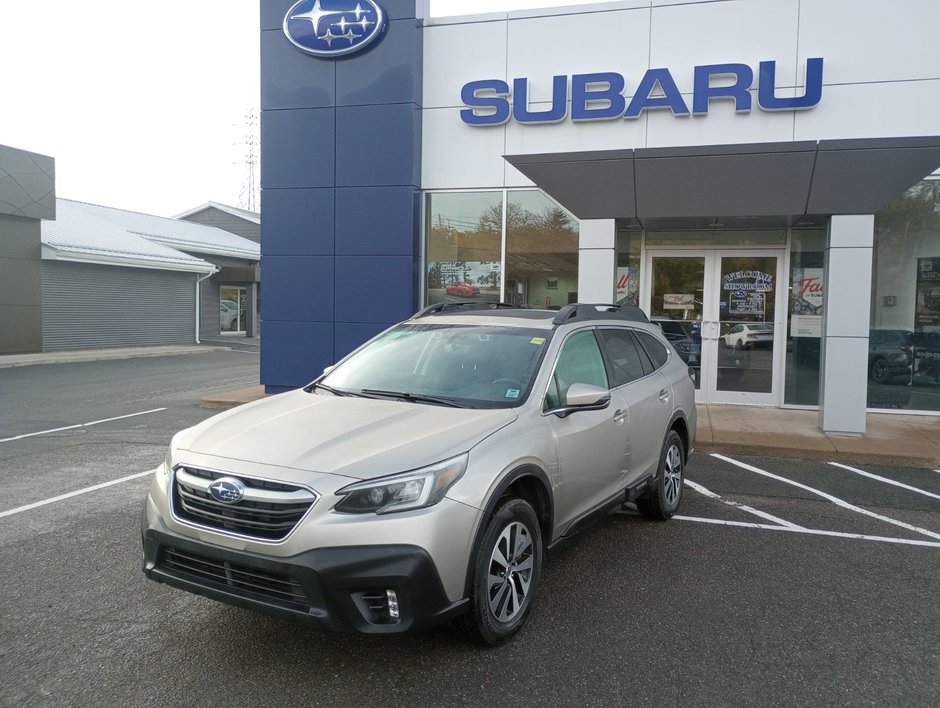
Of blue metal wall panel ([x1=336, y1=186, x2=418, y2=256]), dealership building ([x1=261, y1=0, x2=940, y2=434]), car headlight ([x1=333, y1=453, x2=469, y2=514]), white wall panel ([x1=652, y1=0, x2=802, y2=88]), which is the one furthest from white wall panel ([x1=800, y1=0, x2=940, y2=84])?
car headlight ([x1=333, y1=453, x2=469, y2=514])

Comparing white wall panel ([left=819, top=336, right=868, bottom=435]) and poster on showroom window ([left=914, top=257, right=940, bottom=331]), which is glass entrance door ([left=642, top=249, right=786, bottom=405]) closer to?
poster on showroom window ([left=914, top=257, right=940, bottom=331])

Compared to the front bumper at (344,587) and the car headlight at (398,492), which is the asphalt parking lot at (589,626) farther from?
the car headlight at (398,492)

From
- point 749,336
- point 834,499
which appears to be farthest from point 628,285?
point 834,499

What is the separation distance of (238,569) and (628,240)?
9.74 metres

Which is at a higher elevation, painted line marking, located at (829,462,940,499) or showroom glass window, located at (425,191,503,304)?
showroom glass window, located at (425,191,503,304)

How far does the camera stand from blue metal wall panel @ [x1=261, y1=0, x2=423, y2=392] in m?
11.5

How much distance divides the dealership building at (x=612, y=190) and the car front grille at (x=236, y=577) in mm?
6881

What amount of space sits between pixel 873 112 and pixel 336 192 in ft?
25.8

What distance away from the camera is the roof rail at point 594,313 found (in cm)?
492

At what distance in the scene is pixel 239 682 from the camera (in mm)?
3293

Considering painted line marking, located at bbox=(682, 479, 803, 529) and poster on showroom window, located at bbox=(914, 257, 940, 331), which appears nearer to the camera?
painted line marking, located at bbox=(682, 479, 803, 529)

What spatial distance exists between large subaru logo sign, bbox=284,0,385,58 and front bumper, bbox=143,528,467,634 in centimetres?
1009

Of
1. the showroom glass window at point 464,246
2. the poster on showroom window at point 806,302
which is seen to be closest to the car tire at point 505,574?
the showroom glass window at point 464,246

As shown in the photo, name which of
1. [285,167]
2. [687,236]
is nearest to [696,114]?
[687,236]
